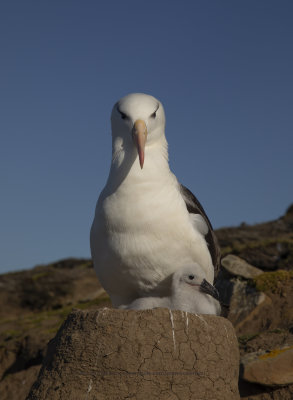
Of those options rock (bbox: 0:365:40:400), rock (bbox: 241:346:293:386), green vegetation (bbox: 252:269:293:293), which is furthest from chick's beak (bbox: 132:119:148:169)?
rock (bbox: 0:365:40:400)

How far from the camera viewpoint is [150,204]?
541 cm

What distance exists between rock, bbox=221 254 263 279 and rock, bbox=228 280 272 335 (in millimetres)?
579

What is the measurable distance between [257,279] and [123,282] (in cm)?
487

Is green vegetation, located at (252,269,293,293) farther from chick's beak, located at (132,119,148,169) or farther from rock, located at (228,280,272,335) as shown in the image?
chick's beak, located at (132,119,148,169)

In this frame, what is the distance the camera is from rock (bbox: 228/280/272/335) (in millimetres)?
9305

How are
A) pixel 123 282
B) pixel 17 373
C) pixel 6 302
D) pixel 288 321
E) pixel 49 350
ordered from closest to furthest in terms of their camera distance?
1. pixel 49 350
2. pixel 123 282
3. pixel 288 321
4. pixel 17 373
5. pixel 6 302

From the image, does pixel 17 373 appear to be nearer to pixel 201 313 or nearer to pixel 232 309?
pixel 232 309

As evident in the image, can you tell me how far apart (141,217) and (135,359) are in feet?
4.22

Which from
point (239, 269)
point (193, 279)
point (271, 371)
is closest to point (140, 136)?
point (193, 279)

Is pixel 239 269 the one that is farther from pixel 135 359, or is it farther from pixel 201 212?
pixel 135 359

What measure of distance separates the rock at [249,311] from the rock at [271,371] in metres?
2.46

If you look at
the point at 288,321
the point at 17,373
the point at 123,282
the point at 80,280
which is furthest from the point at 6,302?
the point at 123,282

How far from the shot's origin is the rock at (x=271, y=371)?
22.1 ft

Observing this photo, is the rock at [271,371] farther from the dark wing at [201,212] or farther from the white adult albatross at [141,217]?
the white adult albatross at [141,217]
